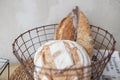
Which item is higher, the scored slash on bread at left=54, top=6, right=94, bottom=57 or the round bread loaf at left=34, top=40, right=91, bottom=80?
the scored slash on bread at left=54, top=6, right=94, bottom=57

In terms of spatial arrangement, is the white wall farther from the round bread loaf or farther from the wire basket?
the round bread loaf

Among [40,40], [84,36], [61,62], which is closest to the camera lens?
[61,62]

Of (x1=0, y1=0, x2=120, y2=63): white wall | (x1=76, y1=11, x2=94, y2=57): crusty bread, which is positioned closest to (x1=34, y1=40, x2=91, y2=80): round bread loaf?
(x1=76, y1=11, x2=94, y2=57): crusty bread

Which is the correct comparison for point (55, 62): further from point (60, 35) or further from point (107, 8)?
point (107, 8)

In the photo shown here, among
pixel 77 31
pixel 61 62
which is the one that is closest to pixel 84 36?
pixel 77 31

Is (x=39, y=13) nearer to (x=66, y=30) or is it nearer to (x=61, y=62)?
(x=66, y=30)

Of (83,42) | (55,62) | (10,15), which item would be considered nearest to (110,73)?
(83,42)

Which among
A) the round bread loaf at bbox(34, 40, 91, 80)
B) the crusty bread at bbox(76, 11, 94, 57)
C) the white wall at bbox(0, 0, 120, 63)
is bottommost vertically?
the round bread loaf at bbox(34, 40, 91, 80)

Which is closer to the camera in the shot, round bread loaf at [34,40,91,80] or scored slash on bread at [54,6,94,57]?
round bread loaf at [34,40,91,80]
